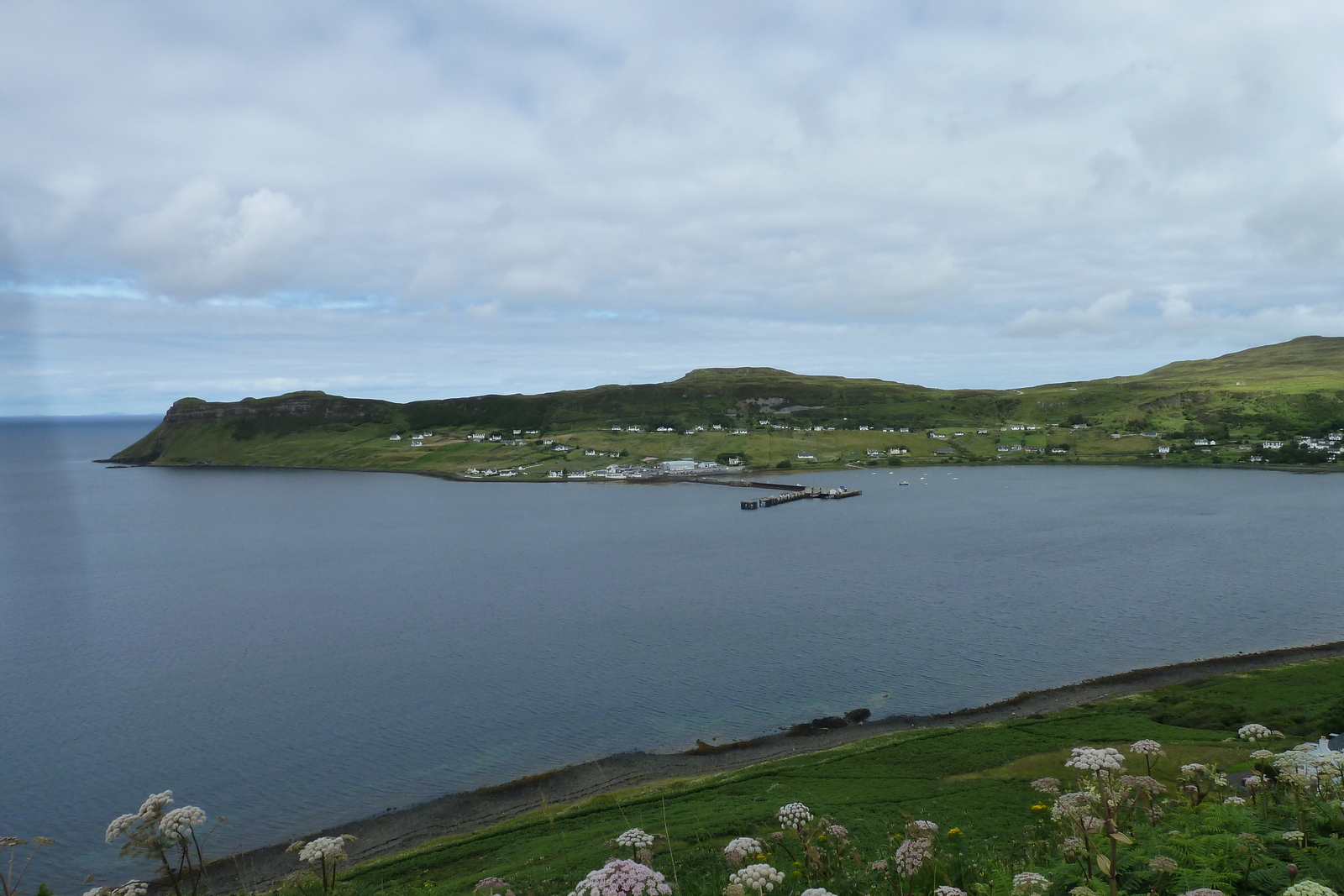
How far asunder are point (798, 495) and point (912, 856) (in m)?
142

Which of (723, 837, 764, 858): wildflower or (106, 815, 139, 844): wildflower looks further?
(106, 815, 139, 844): wildflower

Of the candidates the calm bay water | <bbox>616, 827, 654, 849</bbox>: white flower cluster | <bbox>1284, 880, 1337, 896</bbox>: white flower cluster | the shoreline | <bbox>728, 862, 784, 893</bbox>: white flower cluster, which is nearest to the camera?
<bbox>1284, 880, 1337, 896</bbox>: white flower cluster

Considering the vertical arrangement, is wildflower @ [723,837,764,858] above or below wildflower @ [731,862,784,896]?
below

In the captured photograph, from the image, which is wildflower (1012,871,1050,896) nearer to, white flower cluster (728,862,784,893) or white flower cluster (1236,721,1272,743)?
white flower cluster (728,862,784,893)

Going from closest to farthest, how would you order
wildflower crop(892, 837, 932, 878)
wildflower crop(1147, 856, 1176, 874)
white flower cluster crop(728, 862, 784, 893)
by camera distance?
wildflower crop(1147, 856, 1176, 874) < white flower cluster crop(728, 862, 784, 893) < wildflower crop(892, 837, 932, 878)

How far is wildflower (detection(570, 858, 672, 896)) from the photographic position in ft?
24.2

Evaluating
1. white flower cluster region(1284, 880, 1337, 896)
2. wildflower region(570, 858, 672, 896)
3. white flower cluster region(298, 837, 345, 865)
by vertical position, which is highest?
white flower cluster region(1284, 880, 1337, 896)

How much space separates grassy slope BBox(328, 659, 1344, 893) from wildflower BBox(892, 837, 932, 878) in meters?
10.8

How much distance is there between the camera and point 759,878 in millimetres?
8406

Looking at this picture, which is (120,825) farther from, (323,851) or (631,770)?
(631,770)

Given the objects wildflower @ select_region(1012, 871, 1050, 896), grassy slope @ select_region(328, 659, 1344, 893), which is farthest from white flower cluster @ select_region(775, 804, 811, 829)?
grassy slope @ select_region(328, 659, 1344, 893)

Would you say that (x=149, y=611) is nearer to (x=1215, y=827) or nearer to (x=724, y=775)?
(x=724, y=775)

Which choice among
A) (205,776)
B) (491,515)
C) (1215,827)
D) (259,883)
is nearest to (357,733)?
(205,776)

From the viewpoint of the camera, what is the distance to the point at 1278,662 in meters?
48.8
